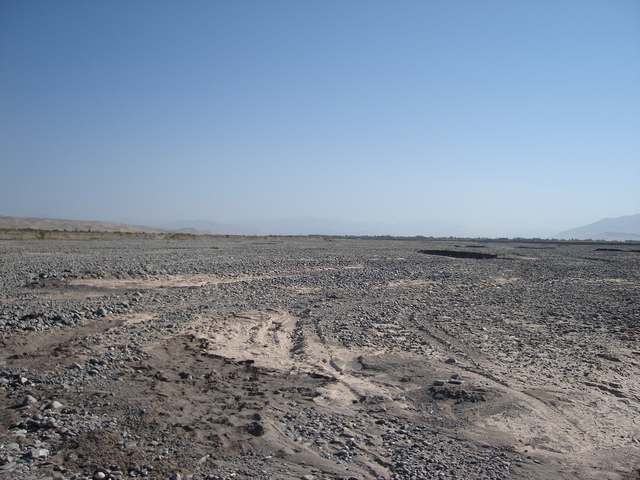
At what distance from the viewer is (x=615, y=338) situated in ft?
30.9

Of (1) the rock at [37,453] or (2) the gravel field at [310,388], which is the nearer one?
(1) the rock at [37,453]

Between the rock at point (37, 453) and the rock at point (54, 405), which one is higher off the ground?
the rock at point (54, 405)

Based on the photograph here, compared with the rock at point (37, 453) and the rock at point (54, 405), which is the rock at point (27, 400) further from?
the rock at point (37, 453)

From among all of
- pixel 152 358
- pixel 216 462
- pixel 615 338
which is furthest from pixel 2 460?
pixel 615 338

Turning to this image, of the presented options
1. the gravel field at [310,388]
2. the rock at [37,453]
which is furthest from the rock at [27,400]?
the rock at [37,453]

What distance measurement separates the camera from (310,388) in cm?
624

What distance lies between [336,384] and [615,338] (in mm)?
6879

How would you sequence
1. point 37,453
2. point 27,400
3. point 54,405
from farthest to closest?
point 27,400 → point 54,405 → point 37,453

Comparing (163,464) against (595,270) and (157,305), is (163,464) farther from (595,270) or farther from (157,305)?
(595,270)

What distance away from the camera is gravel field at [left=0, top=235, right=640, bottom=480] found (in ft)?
14.2

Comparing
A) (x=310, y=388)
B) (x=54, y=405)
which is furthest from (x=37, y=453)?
(x=310, y=388)

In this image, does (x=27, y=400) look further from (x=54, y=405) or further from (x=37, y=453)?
(x=37, y=453)

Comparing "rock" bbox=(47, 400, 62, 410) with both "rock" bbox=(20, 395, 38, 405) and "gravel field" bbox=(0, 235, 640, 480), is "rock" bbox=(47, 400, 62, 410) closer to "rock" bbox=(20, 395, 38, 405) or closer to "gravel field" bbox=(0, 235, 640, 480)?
"gravel field" bbox=(0, 235, 640, 480)

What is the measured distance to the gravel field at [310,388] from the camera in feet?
14.2
